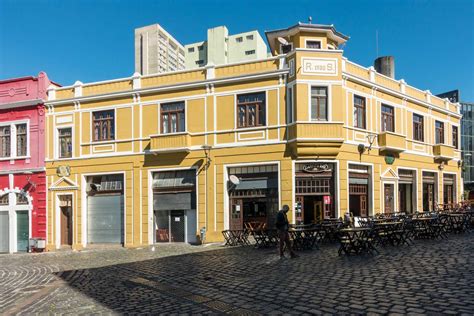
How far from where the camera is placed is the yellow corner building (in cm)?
1750

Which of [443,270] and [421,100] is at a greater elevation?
[421,100]

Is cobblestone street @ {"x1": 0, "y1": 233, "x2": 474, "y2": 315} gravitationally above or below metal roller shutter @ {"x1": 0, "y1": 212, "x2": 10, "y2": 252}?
above

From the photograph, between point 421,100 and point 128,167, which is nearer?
point 128,167

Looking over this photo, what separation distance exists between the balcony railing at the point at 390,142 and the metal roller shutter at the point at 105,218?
1404 centimetres

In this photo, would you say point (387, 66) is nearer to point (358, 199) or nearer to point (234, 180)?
point (358, 199)

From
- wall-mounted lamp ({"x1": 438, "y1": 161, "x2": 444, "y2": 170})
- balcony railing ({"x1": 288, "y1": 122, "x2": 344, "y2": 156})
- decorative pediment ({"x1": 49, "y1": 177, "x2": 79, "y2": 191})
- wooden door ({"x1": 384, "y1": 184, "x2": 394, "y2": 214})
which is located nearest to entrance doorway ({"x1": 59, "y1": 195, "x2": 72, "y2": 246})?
decorative pediment ({"x1": 49, "y1": 177, "x2": 79, "y2": 191})

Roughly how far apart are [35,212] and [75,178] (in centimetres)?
317

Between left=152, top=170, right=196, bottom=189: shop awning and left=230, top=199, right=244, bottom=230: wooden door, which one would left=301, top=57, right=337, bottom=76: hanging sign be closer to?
left=230, top=199, right=244, bottom=230: wooden door

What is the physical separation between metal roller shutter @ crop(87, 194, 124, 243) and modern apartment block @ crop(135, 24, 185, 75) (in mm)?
62514

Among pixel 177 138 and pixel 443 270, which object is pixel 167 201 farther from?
pixel 443 270

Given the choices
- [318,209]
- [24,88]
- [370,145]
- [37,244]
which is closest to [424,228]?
[318,209]

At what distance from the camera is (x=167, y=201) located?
19.5 meters

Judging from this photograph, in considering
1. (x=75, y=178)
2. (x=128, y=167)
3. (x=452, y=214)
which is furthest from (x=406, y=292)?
(x=75, y=178)

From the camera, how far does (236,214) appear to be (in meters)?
18.3
